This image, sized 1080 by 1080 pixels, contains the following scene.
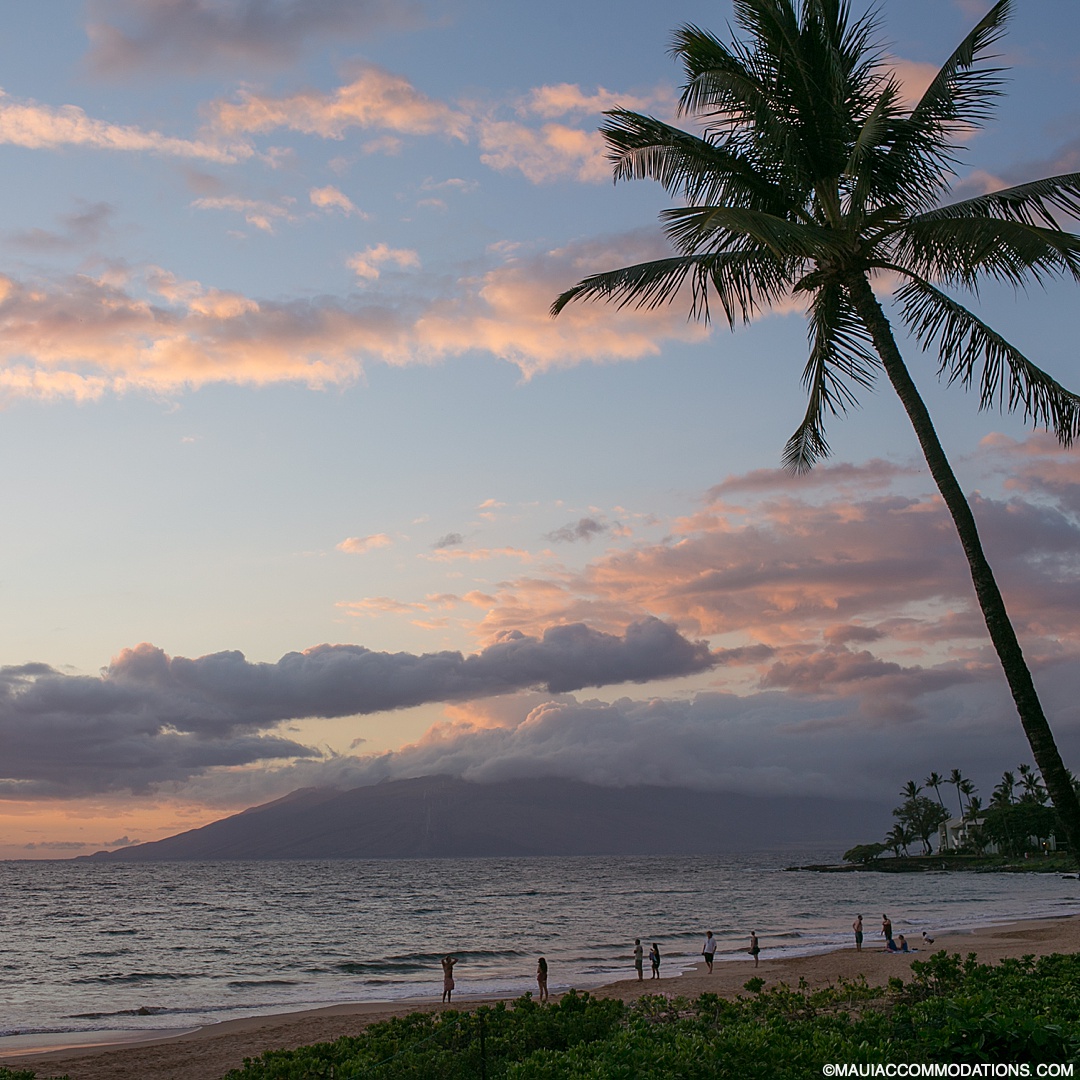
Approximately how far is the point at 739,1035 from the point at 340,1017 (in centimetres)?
1846

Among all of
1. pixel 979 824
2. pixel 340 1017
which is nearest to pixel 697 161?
pixel 340 1017

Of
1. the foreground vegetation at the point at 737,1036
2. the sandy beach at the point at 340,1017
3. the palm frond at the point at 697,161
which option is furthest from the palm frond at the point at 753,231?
the sandy beach at the point at 340,1017

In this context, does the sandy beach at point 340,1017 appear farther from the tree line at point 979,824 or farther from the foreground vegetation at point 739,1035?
the tree line at point 979,824

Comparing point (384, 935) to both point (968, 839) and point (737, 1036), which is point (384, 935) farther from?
point (968, 839)

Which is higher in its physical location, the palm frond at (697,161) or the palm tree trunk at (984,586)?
the palm frond at (697,161)

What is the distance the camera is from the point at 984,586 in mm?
8617

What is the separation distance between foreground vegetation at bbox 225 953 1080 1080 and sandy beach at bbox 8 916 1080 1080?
6.37 meters

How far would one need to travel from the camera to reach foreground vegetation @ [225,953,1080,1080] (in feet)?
21.8

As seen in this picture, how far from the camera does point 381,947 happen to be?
50.2 m

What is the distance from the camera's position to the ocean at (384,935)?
32812mm

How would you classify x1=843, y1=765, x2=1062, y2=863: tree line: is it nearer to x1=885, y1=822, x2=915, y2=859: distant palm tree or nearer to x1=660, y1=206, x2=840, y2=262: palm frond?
x1=885, y1=822, x2=915, y2=859: distant palm tree

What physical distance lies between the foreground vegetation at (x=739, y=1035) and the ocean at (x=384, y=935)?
689 inches

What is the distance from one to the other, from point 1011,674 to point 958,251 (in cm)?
437

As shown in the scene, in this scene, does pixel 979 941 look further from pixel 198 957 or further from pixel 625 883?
pixel 625 883
